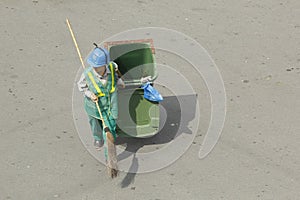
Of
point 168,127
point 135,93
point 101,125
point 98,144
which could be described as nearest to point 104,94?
point 135,93

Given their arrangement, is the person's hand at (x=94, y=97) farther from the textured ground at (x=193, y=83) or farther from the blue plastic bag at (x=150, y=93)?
the textured ground at (x=193, y=83)

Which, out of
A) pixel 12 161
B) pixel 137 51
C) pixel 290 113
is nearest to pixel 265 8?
pixel 290 113

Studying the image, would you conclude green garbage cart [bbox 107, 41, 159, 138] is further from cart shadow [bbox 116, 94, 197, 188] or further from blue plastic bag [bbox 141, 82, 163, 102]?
cart shadow [bbox 116, 94, 197, 188]

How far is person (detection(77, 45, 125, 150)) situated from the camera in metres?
6.73

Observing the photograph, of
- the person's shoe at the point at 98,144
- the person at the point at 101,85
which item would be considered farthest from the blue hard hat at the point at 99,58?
the person's shoe at the point at 98,144

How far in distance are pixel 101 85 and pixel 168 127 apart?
1457 millimetres

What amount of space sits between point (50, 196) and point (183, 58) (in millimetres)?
3501

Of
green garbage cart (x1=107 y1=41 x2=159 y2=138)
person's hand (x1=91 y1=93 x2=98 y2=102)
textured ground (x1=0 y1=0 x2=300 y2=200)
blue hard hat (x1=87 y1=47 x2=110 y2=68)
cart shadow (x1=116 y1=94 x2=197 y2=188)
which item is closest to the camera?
blue hard hat (x1=87 y1=47 x2=110 y2=68)

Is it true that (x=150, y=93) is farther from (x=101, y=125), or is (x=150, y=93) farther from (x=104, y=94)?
(x=101, y=125)

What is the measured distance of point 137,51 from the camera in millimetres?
7508

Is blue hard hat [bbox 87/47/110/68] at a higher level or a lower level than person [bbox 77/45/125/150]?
higher

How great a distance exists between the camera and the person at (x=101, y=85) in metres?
6.73

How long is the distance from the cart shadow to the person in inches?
21.9

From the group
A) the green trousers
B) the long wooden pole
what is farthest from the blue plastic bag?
the long wooden pole
